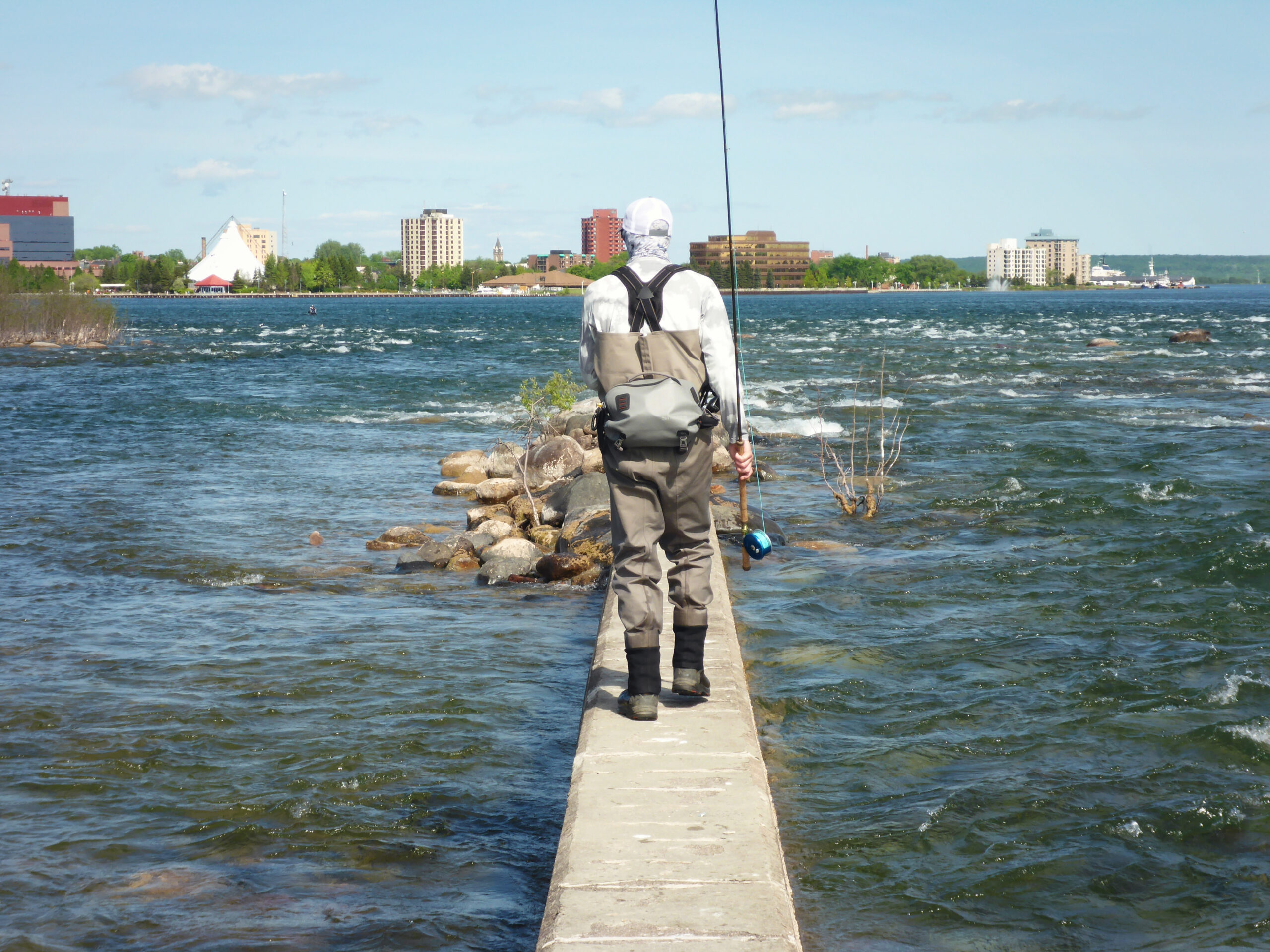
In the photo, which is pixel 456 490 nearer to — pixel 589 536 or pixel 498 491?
pixel 498 491

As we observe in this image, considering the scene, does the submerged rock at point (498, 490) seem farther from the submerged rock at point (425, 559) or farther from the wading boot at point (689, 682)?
the wading boot at point (689, 682)

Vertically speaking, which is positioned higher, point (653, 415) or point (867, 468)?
point (653, 415)

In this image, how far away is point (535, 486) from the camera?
15.5 metres

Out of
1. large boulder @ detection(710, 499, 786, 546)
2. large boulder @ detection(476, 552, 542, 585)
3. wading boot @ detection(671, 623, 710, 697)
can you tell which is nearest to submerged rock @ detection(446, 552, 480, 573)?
large boulder @ detection(476, 552, 542, 585)

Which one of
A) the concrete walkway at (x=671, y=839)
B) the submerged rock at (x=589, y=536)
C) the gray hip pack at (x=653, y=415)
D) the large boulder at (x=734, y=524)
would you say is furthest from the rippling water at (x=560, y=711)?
the gray hip pack at (x=653, y=415)

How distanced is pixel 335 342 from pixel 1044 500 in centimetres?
5382

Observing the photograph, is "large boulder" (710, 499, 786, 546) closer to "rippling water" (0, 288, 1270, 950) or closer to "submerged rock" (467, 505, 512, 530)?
"rippling water" (0, 288, 1270, 950)

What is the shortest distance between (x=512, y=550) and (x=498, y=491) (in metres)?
4.38

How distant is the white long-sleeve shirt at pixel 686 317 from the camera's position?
15.9 feet

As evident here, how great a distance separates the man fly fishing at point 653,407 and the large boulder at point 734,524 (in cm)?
624

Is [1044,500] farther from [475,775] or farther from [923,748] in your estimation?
[475,775]

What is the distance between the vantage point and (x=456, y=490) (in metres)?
15.7

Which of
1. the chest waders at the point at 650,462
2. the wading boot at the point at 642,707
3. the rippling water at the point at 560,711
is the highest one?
the chest waders at the point at 650,462

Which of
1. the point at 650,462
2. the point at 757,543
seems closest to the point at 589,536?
the point at 757,543
